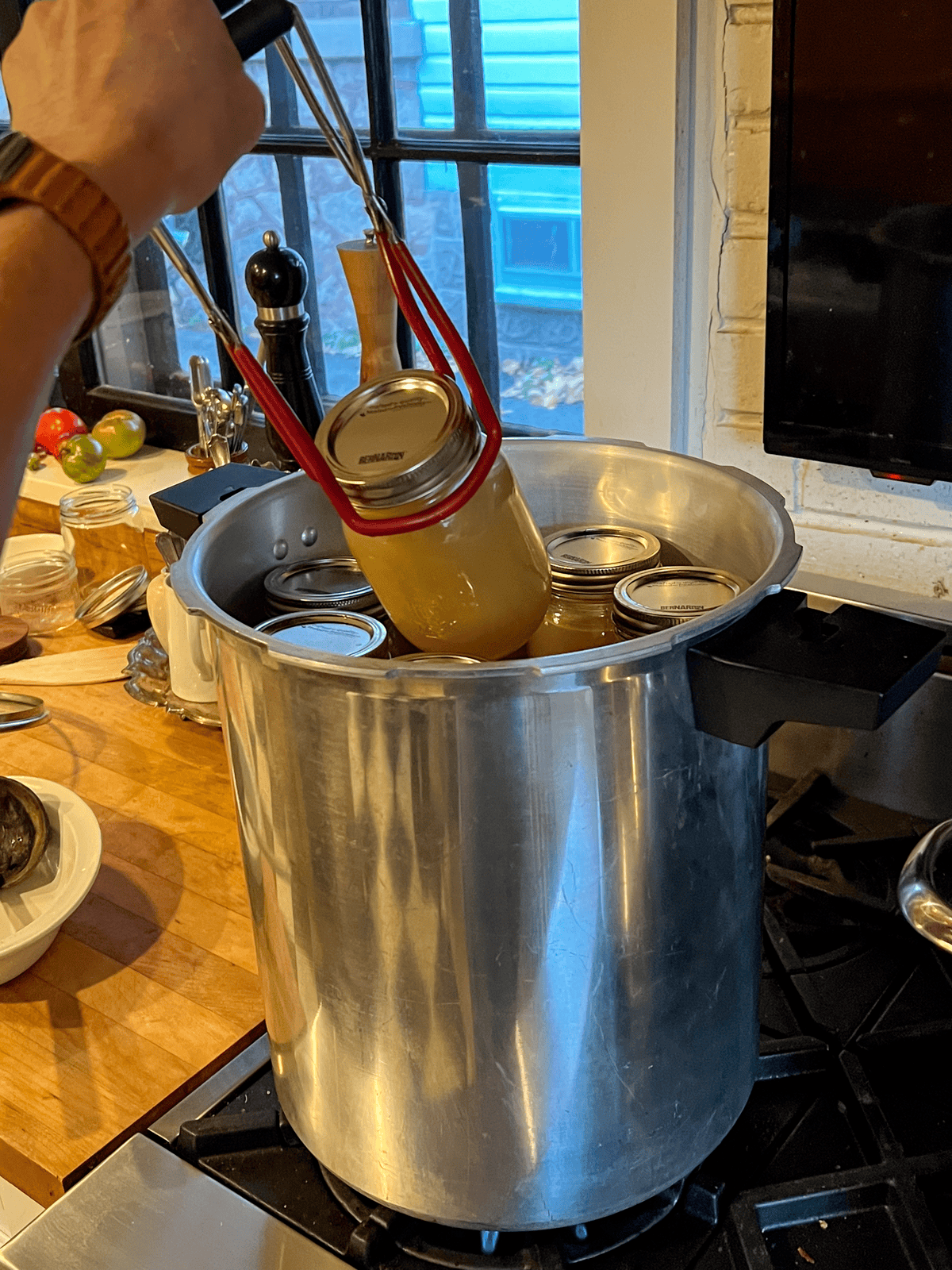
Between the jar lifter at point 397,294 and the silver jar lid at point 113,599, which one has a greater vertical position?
the jar lifter at point 397,294

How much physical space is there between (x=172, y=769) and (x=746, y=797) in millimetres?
574

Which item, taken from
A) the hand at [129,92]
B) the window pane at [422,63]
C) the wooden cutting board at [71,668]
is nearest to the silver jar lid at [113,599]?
the wooden cutting board at [71,668]

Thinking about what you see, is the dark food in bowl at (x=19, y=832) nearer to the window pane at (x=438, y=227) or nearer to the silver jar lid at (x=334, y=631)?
the silver jar lid at (x=334, y=631)

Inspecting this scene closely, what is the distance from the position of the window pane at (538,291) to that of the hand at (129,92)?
0.81 metres

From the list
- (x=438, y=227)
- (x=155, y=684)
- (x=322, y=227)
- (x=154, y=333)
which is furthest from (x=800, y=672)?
(x=154, y=333)

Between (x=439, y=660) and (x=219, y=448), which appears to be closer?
(x=439, y=660)

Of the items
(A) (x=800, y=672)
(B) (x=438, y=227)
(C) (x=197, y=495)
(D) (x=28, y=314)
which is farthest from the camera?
(B) (x=438, y=227)

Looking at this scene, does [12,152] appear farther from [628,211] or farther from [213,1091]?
[628,211]

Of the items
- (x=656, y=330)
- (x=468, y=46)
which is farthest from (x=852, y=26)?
(x=468, y=46)

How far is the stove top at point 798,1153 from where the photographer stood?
520 millimetres

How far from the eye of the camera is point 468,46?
1144 millimetres

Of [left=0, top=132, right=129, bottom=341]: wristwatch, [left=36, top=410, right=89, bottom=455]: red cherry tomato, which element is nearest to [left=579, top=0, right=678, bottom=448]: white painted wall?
[left=0, top=132, right=129, bottom=341]: wristwatch

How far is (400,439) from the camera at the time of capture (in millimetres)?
485

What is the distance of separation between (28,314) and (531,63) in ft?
3.01
